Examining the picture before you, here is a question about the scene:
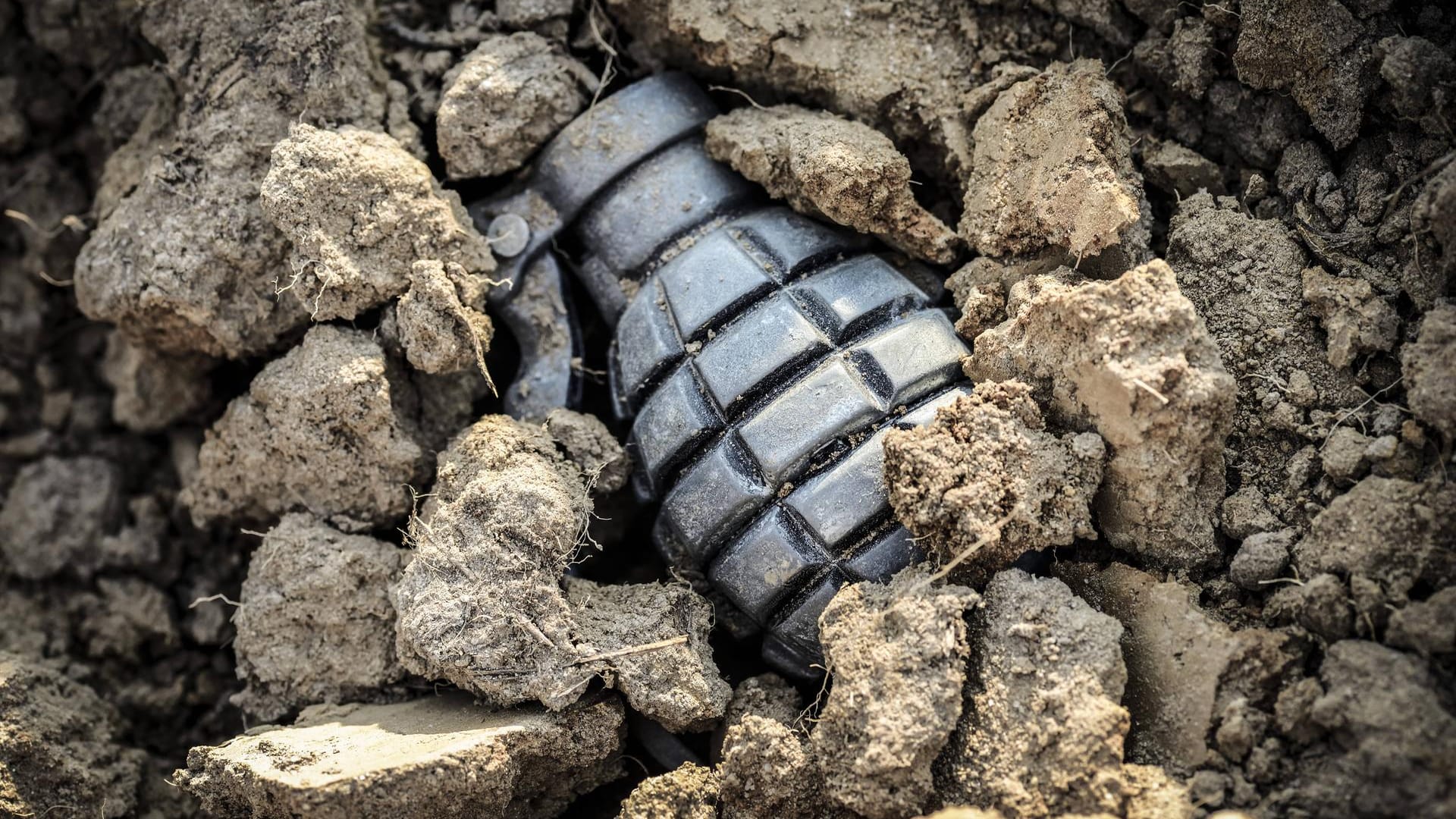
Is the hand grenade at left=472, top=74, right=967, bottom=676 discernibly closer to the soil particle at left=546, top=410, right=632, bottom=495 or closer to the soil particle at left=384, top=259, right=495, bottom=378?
the soil particle at left=546, top=410, right=632, bottom=495

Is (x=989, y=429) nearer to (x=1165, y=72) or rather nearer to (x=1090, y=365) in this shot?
(x=1090, y=365)

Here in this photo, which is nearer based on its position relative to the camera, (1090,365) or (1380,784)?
(1380,784)

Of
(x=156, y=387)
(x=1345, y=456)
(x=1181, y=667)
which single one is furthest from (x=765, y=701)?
(x=156, y=387)

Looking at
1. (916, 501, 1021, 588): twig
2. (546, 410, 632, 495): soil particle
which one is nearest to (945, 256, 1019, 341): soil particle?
A: (916, 501, 1021, 588): twig

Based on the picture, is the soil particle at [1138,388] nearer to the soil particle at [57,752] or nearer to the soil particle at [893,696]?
the soil particle at [893,696]

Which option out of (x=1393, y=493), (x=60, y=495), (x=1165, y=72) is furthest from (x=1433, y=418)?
(x=60, y=495)

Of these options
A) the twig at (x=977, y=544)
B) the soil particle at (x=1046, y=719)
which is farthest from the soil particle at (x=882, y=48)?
the soil particle at (x=1046, y=719)
